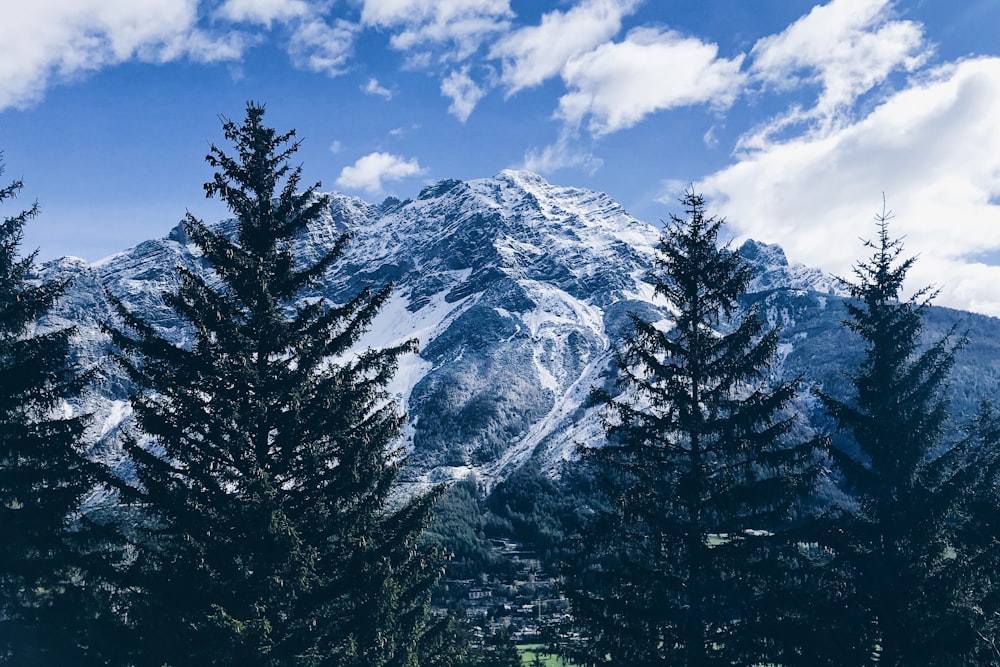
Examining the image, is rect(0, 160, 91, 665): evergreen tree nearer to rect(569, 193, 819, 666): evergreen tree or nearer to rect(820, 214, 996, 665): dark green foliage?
rect(569, 193, 819, 666): evergreen tree

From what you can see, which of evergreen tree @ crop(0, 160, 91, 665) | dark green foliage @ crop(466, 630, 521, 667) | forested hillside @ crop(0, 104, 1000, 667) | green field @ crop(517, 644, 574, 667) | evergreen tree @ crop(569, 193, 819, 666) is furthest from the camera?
green field @ crop(517, 644, 574, 667)

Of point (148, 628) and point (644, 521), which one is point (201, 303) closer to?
point (148, 628)

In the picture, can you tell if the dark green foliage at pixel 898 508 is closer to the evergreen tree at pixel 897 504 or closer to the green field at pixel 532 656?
the evergreen tree at pixel 897 504

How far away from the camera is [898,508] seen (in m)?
19.4

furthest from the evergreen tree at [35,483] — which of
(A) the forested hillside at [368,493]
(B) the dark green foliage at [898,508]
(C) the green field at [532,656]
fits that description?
(C) the green field at [532,656]

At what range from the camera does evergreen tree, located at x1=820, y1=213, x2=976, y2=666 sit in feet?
58.5

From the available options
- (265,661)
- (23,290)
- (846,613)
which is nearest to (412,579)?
(265,661)

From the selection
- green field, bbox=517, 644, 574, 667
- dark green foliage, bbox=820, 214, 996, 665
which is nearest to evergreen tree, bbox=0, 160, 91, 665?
dark green foliage, bbox=820, 214, 996, 665

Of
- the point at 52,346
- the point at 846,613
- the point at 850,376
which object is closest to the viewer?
the point at 846,613

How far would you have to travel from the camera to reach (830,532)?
18844 mm

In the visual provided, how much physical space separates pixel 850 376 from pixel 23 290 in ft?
87.0

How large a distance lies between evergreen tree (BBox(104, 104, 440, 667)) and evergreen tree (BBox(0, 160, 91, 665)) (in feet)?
16.0

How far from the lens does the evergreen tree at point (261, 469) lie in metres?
13.0

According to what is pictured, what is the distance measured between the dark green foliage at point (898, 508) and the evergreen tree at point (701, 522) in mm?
2692
